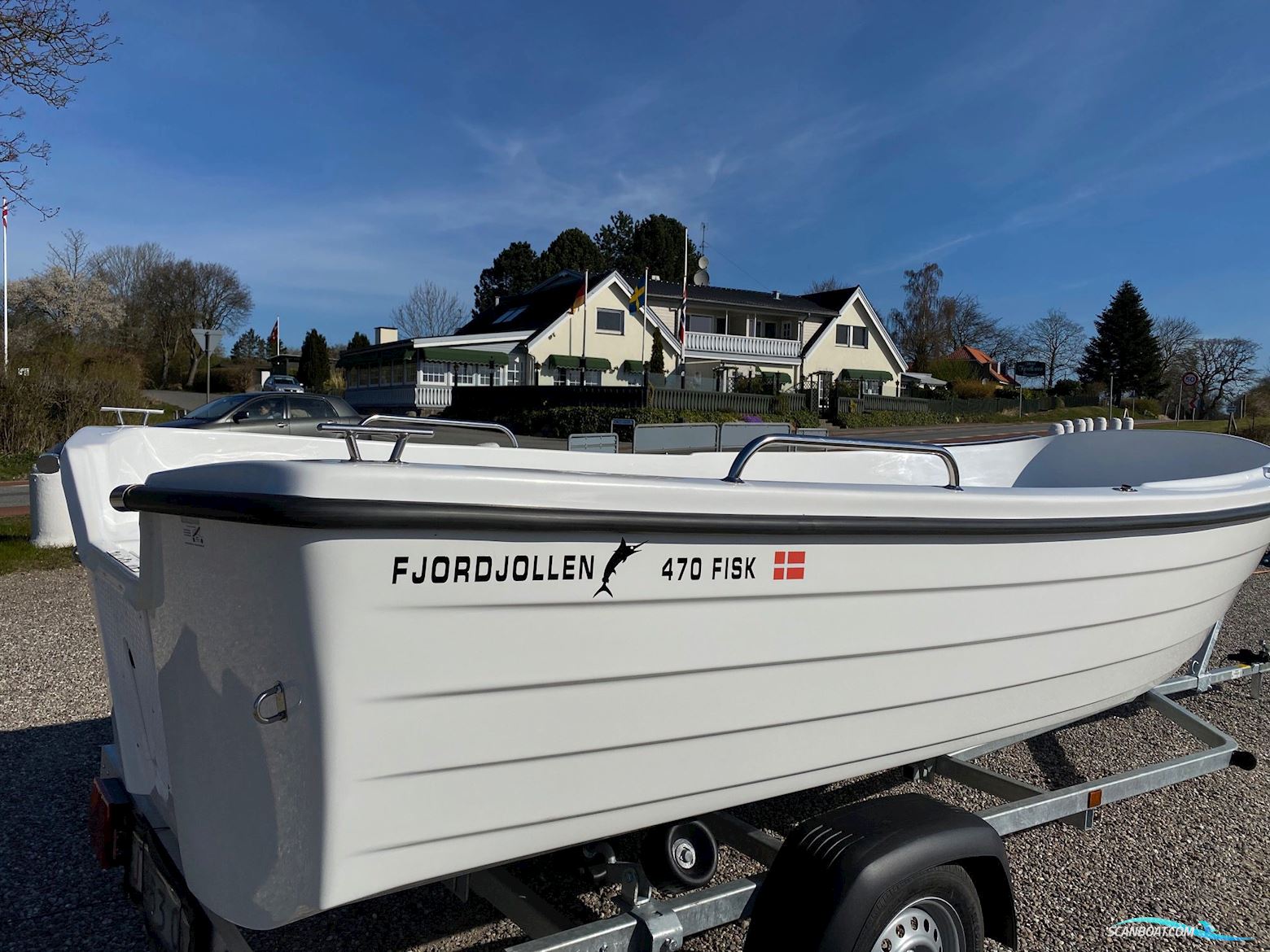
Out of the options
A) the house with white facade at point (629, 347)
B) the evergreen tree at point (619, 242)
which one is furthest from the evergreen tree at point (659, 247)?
the house with white facade at point (629, 347)

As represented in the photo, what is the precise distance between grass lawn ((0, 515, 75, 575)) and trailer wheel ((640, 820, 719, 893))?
698cm

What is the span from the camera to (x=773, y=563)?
6.68 feet

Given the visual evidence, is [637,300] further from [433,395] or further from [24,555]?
[24,555]

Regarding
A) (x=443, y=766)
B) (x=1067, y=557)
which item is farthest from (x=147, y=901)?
(x=1067, y=557)

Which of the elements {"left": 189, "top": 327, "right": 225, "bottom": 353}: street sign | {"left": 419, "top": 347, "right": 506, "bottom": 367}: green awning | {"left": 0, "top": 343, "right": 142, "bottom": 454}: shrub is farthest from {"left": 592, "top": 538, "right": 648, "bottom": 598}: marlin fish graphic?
{"left": 419, "top": 347, "right": 506, "bottom": 367}: green awning

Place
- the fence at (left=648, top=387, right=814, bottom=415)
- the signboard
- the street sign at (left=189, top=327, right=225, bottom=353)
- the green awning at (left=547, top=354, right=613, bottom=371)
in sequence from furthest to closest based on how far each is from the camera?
the signboard
the green awning at (left=547, top=354, right=613, bottom=371)
the fence at (left=648, top=387, right=814, bottom=415)
the street sign at (left=189, top=327, right=225, bottom=353)

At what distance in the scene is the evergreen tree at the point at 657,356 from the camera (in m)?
34.8

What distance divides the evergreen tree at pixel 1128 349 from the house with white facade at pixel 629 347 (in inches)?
836

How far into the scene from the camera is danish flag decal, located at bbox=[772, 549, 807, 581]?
80.4 inches

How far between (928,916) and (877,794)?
1438 millimetres

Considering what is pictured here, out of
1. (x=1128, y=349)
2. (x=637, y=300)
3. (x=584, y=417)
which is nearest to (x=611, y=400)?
(x=584, y=417)

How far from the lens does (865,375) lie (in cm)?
4153

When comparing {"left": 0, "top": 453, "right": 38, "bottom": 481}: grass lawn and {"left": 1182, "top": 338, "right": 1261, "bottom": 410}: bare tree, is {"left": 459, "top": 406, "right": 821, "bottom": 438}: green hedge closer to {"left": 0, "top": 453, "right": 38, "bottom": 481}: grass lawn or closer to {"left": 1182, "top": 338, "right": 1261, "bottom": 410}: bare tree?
{"left": 0, "top": 453, "right": 38, "bottom": 481}: grass lawn

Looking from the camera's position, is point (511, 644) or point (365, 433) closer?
point (511, 644)
